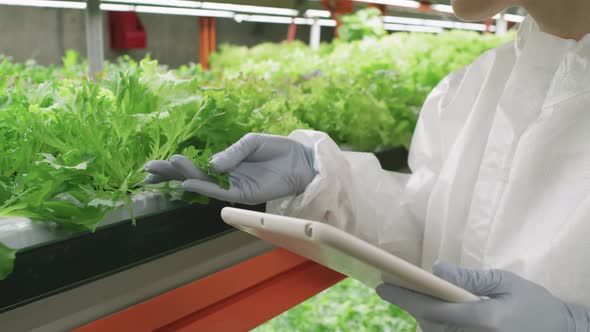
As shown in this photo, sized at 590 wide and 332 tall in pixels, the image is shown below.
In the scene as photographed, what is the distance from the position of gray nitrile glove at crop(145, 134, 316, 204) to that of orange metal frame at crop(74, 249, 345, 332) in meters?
0.24

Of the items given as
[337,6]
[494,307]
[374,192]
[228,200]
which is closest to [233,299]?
[228,200]

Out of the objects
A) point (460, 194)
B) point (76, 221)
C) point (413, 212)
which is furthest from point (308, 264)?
point (76, 221)

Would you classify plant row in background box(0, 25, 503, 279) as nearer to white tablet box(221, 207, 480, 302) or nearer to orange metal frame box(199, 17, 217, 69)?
white tablet box(221, 207, 480, 302)

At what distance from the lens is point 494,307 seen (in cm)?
78

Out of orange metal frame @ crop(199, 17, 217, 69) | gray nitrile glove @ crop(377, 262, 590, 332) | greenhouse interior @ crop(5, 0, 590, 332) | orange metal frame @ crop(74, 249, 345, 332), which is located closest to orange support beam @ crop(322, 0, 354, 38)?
orange metal frame @ crop(199, 17, 217, 69)

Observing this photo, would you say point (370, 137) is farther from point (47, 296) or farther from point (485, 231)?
point (47, 296)

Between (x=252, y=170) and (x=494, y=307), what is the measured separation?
53cm

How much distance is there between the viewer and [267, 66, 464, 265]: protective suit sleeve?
44.3 inches

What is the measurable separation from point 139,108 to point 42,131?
204 millimetres

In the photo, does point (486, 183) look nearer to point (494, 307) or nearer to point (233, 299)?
point (494, 307)

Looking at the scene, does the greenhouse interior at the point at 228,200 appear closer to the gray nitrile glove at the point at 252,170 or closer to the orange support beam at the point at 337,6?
the gray nitrile glove at the point at 252,170

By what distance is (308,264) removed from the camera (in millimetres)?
1413

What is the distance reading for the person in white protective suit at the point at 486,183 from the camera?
83cm

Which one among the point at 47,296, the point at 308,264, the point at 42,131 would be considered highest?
the point at 42,131
